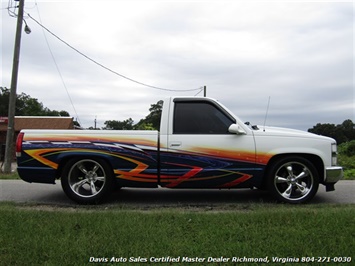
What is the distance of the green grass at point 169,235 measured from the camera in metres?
3.42

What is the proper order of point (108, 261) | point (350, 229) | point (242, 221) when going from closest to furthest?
point (108, 261) < point (350, 229) < point (242, 221)

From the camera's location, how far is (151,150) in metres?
5.80

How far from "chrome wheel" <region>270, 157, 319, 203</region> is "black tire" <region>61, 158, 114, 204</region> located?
9.17ft

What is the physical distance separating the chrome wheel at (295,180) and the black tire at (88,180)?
2.80 metres

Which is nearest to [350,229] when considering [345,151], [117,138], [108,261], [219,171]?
[219,171]

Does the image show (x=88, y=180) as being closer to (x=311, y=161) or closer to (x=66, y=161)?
(x=66, y=161)

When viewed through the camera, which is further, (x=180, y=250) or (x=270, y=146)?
(x=270, y=146)

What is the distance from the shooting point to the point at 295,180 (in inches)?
228

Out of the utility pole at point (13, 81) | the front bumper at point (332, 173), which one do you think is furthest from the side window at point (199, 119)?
the utility pole at point (13, 81)

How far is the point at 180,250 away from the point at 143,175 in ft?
8.06

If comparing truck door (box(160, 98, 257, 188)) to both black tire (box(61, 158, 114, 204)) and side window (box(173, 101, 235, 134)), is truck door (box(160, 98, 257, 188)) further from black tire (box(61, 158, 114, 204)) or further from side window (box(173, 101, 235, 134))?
black tire (box(61, 158, 114, 204))

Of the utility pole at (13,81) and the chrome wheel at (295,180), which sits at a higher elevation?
the utility pole at (13,81)

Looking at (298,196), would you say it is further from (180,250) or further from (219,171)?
(180,250)

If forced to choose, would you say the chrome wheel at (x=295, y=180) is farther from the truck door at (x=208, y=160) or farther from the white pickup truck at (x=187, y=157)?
the truck door at (x=208, y=160)
